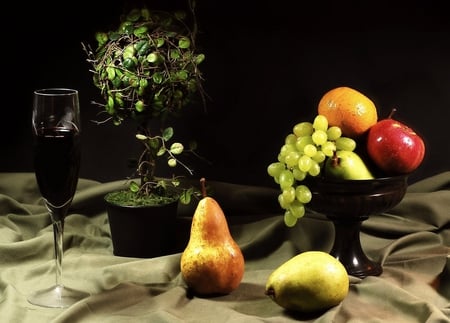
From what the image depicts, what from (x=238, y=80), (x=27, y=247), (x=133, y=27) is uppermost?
(x=133, y=27)

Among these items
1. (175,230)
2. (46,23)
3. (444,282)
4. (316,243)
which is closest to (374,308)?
(444,282)

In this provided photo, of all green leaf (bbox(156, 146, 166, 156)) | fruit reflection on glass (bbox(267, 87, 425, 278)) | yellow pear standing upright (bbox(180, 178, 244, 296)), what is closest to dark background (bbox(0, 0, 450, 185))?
green leaf (bbox(156, 146, 166, 156))

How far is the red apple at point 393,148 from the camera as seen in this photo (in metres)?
1.36

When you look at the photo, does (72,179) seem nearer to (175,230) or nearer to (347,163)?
(175,230)

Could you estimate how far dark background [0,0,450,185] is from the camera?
5.65ft

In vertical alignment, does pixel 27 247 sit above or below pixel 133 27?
below

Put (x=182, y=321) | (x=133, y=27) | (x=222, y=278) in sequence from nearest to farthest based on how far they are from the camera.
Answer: (x=182, y=321)
(x=222, y=278)
(x=133, y=27)

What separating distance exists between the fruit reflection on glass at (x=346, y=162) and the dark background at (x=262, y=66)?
32cm

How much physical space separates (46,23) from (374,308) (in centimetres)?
93

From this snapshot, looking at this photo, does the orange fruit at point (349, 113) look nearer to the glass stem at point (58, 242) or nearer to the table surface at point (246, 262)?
the table surface at point (246, 262)

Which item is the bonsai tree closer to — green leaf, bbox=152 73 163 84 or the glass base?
green leaf, bbox=152 73 163 84

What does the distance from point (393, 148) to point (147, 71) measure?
0.46 m

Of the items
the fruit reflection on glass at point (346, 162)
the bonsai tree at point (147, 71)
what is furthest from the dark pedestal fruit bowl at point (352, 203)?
the bonsai tree at point (147, 71)

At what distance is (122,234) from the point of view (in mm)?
1559
